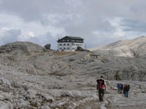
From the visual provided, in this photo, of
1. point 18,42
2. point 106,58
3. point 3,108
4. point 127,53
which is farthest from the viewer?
point 127,53

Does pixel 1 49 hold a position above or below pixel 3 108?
above

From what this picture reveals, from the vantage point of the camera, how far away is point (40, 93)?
2630cm

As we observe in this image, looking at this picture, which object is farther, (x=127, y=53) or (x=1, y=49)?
(x=127, y=53)

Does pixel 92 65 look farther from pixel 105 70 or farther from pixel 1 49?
pixel 1 49

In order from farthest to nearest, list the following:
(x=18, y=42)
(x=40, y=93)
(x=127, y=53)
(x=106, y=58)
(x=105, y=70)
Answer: (x=127, y=53)
(x=18, y=42)
(x=106, y=58)
(x=105, y=70)
(x=40, y=93)

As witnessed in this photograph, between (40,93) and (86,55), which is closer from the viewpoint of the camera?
(40,93)

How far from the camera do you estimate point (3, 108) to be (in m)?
19.1

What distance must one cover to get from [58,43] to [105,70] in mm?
91307

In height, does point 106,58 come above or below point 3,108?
above

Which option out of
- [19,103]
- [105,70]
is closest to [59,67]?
[105,70]

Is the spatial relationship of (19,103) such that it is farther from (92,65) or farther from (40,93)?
(92,65)

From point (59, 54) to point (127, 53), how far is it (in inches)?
2683

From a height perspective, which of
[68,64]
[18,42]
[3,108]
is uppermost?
[18,42]

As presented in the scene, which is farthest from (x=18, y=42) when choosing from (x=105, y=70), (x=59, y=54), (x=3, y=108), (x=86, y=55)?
(x=3, y=108)
